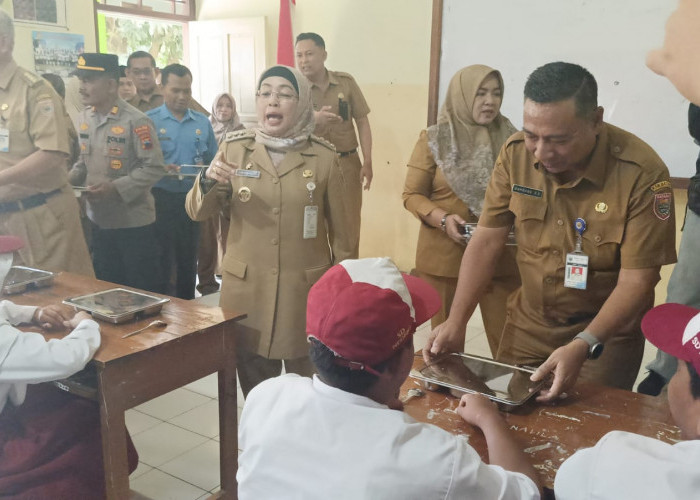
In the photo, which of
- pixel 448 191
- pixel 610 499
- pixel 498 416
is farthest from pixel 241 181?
pixel 610 499

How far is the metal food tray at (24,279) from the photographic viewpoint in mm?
2234

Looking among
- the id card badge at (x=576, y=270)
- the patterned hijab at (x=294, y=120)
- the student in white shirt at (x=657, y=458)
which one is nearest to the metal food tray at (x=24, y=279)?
the patterned hijab at (x=294, y=120)

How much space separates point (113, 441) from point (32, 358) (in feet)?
1.19

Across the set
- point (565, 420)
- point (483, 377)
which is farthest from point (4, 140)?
point (565, 420)

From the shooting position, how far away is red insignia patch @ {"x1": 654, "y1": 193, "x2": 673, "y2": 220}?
164 cm

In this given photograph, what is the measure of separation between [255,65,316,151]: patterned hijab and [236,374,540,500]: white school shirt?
54.5 inches

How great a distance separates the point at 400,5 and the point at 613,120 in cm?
203

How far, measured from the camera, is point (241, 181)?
2.27 m

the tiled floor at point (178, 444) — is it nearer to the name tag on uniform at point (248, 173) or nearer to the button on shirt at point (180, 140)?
the name tag on uniform at point (248, 173)

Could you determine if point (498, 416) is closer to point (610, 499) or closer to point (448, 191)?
point (610, 499)

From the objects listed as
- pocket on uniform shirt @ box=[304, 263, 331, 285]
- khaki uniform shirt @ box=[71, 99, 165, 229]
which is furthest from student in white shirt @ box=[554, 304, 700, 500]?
khaki uniform shirt @ box=[71, 99, 165, 229]

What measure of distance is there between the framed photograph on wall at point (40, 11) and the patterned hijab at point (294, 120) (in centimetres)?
356

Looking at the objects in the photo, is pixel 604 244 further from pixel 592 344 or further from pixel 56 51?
pixel 56 51

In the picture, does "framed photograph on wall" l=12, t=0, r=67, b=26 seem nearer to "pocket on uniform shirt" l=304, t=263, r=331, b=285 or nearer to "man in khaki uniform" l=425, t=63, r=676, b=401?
"pocket on uniform shirt" l=304, t=263, r=331, b=285
